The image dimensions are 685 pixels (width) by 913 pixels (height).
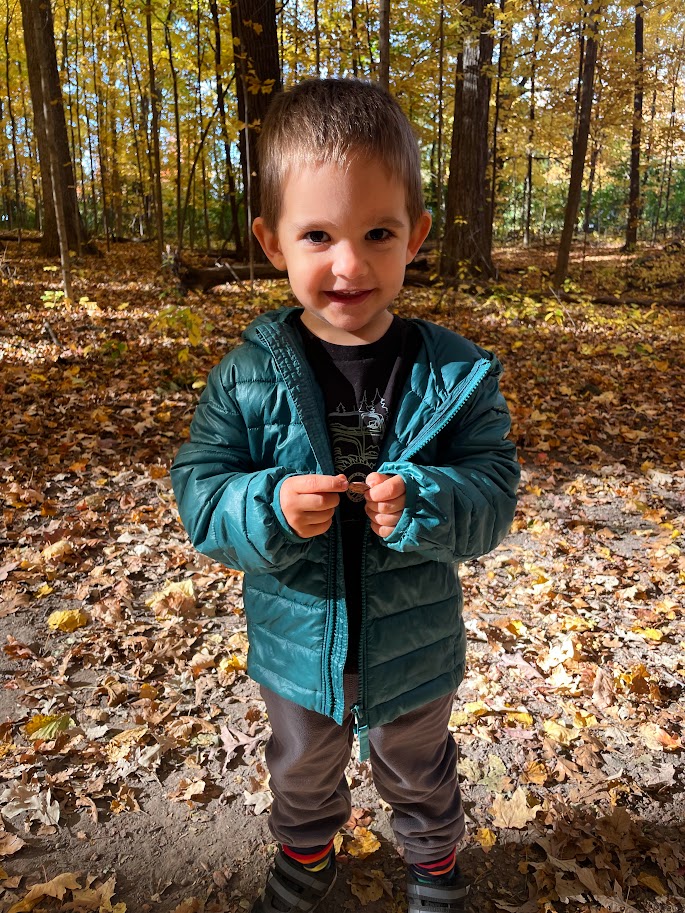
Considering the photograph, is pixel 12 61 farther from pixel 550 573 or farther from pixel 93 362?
pixel 550 573

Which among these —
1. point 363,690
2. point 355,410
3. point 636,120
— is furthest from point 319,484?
point 636,120

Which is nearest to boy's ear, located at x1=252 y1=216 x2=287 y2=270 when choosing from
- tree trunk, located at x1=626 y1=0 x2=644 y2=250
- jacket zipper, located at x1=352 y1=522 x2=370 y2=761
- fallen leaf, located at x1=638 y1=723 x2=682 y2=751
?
jacket zipper, located at x1=352 y1=522 x2=370 y2=761

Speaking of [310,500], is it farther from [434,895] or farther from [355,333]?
[434,895]

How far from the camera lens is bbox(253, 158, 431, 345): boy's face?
4.15 ft

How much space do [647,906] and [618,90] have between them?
571 inches

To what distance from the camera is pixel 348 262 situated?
4.15 ft

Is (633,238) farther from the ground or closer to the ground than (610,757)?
farther from the ground

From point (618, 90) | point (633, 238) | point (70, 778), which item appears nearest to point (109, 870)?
point (70, 778)

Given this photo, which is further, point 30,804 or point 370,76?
point 370,76

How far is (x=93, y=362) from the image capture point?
650 centimetres

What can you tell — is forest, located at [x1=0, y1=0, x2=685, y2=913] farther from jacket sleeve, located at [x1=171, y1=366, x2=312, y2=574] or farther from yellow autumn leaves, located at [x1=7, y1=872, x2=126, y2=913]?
jacket sleeve, located at [x1=171, y1=366, x2=312, y2=574]

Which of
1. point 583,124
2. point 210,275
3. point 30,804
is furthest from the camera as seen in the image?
point 210,275

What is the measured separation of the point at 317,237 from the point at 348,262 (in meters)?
0.10

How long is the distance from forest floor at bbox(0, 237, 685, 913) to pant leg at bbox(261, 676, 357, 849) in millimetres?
435
